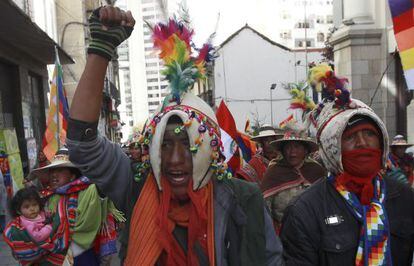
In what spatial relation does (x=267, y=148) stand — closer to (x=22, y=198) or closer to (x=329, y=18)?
(x=22, y=198)

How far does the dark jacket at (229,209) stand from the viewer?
192cm

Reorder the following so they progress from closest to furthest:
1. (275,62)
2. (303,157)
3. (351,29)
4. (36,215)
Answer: (36,215) < (303,157) < (351,29) < (275,62)

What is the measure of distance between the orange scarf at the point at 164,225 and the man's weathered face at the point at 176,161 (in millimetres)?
36

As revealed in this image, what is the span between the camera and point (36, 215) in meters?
3.73

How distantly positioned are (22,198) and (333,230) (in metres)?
2.62

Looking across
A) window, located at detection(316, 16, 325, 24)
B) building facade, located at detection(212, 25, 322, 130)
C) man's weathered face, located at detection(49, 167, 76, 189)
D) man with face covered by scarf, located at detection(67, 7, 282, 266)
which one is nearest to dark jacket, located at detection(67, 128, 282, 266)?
man with face covered by scarf, located at detection(67, 7, 282, 266)

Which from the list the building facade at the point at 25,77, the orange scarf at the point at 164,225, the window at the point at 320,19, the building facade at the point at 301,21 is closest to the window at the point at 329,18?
the building facade at the point at 301,21

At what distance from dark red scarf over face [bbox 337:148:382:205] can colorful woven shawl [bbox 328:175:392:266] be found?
4 cm

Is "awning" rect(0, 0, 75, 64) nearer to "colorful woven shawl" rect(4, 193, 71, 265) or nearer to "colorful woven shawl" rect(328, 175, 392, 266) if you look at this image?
"colorful woven shawl" rect(4, 193, 71, 265)

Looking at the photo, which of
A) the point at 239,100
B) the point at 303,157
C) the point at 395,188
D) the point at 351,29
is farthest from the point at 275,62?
the point at 395,188

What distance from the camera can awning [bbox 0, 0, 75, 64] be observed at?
7.76 meters

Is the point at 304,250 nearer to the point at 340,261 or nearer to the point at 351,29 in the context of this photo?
the point at 340,261

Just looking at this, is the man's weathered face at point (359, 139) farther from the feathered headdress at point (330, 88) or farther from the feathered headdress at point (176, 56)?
the feathered headdress at point (176, 56)

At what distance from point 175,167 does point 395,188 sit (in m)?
1.11
